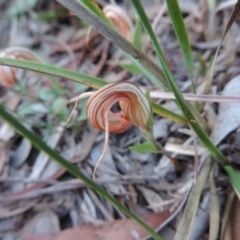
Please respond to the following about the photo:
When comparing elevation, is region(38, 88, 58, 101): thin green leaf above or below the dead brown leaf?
above

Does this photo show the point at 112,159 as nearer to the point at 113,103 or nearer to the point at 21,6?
the point at 113,103

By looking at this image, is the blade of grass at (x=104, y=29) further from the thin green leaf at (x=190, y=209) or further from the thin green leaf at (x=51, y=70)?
the thin green leaf at (x=190, y=209)

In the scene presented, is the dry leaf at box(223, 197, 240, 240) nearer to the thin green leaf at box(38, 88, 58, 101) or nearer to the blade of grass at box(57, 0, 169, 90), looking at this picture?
the blade of grass at box(57, 0, 169, 90)

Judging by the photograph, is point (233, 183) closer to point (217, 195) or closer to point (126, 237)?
point (217, 195)

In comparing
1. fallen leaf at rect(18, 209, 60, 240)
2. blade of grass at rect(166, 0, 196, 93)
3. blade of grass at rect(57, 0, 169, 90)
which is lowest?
fallen leaf at rect(18, 209, 60, 240)

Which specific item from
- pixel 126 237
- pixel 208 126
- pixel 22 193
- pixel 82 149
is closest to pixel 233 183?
pixel 208 126

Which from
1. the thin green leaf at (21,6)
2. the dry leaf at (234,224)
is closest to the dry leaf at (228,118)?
the dry leaf at (234,224)

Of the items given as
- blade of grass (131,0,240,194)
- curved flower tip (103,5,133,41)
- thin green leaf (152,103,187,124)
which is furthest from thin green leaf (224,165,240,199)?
curved flower tip (103,5,133,41)
